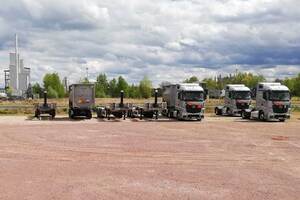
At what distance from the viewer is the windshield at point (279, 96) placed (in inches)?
1660

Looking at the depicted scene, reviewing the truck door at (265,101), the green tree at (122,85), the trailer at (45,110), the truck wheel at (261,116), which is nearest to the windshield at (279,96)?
the truck door at (265,101)

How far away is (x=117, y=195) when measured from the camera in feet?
37.9

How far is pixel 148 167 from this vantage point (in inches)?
630

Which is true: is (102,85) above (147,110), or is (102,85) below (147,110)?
above

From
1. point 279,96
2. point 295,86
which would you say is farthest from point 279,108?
point 295,86

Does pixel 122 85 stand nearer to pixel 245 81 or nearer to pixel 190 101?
pixel 245 81

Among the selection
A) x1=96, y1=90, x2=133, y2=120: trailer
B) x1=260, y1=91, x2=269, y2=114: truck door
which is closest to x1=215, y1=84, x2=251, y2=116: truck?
x1=260, y1=91, x2=269, y2=114: truck door

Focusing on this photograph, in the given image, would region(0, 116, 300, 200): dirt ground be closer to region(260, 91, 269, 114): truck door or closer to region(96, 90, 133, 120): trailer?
region(260, 91, 269, 114): truck door

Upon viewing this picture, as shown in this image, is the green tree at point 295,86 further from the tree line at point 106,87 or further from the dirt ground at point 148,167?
the dirt ground at point 148,167

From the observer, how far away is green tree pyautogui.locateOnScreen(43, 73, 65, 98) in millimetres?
132750

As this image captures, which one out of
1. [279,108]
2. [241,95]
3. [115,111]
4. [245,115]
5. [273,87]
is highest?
[273,87]

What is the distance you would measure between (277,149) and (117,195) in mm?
11965

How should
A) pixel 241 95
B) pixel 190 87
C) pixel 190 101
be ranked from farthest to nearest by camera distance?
1. pixel 241 95
2. pixel 190 87
3. pixel 190 101

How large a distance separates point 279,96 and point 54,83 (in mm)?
98773
